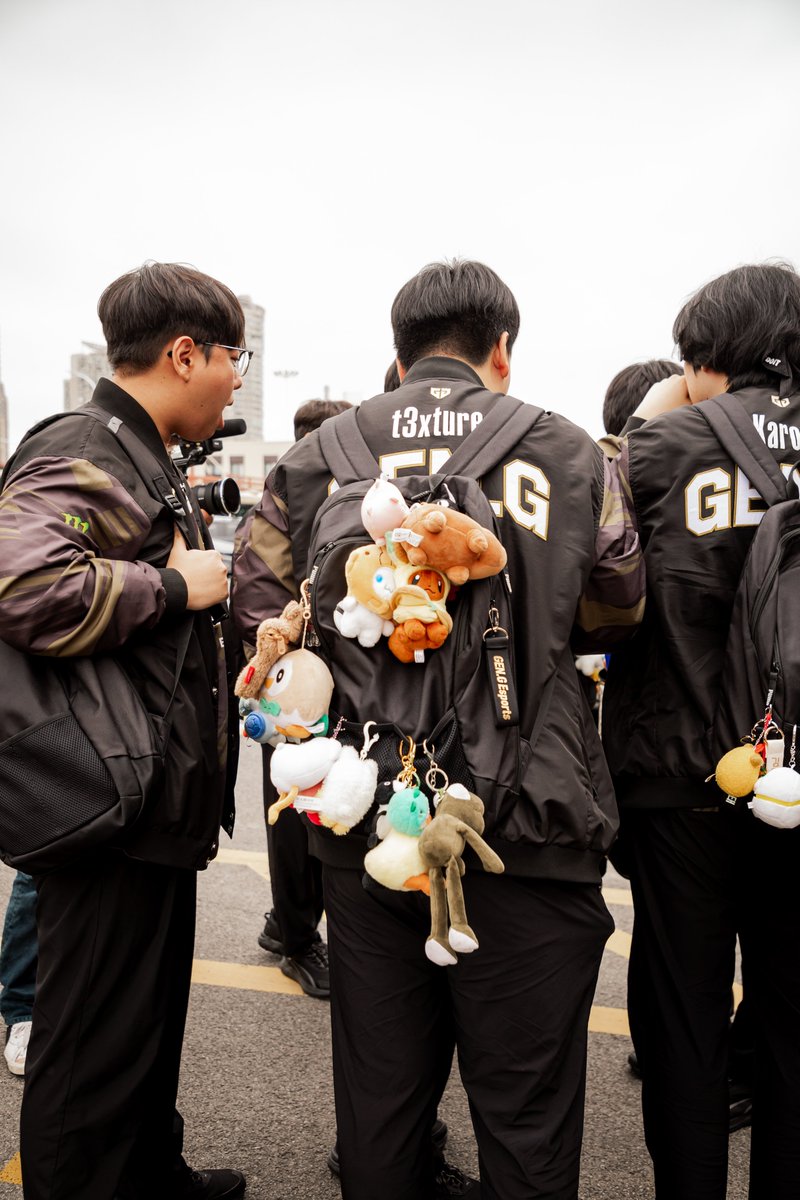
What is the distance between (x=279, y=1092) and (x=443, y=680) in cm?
192

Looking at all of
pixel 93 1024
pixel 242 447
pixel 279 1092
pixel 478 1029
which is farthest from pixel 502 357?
pixel 242 447

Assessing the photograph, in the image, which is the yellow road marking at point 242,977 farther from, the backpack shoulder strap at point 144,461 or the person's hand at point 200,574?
the backpack shoulder strap at point 144,461

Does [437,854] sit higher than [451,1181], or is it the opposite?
[437,854]

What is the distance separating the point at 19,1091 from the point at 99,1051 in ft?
3.63

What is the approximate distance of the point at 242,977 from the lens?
3.47m

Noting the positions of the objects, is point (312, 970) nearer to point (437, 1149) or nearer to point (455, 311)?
point (437, 1149)

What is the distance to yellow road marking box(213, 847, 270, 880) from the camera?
456 cm

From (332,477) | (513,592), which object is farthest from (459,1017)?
(332,477)

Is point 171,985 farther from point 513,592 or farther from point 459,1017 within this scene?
point 513,592

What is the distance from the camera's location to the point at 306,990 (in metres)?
3.36

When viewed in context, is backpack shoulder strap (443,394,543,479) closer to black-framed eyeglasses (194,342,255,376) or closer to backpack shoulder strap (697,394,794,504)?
backpack shoulder strap (697,394,794,504)

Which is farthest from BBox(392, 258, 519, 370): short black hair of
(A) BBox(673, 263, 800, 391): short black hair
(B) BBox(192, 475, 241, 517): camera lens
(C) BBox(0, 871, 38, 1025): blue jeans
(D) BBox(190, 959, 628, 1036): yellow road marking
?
(D) BBox(190, 959, 628, 1036): yellow road marking

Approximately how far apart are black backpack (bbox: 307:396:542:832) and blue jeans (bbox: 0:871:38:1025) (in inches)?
68.9

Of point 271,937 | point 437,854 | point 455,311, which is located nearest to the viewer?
point 437,854
